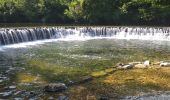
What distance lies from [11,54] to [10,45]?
537 cm

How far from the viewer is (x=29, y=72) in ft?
62.6

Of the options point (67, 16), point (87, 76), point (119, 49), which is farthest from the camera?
point (67, 16)

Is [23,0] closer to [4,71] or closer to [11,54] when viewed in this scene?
[11,54]

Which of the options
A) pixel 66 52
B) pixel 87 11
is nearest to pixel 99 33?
pixel 87 11

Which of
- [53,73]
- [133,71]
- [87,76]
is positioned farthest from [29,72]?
[133,71]

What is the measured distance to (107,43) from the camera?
1268 inches

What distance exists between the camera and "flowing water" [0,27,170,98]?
18489mm

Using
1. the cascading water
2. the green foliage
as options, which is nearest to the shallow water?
the cascading water

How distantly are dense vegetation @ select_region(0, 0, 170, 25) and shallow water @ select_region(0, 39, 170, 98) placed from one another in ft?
39.5

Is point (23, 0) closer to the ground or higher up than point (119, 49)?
higher up

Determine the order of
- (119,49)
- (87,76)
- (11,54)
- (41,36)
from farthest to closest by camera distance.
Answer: (41,36)
(119,49)
(11,54)
(87,76)

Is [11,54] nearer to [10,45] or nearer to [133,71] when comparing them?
[10,45]

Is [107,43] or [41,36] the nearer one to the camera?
[107,43]

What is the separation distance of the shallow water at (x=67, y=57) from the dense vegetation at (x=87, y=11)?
1205cm
